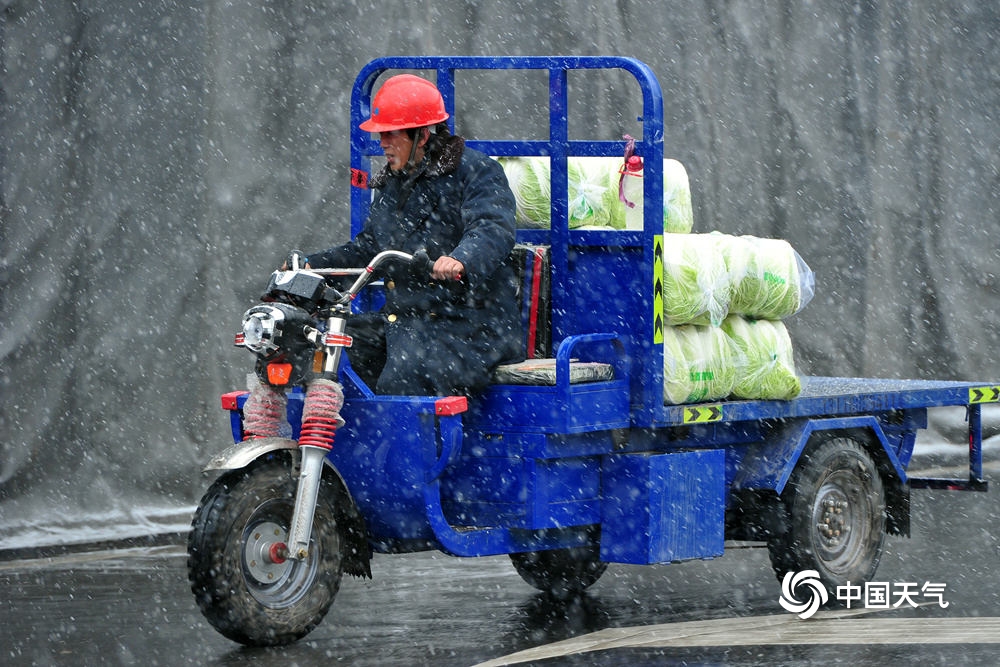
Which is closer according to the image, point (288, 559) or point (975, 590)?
point (288, 559)

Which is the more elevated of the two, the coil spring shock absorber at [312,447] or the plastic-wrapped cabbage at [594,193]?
the plastic-wrapped cabbage at [594,193]

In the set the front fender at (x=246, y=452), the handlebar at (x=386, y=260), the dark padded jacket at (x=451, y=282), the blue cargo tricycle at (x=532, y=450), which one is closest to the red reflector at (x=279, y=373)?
the blue cargo tricycle at (x=532, y=450)

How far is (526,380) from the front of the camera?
712cm

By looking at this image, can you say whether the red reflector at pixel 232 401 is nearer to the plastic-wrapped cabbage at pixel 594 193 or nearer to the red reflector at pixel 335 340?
the red reflector at pixel 335 340

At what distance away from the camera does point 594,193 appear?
786 centimetres

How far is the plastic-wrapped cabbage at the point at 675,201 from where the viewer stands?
8008 mm

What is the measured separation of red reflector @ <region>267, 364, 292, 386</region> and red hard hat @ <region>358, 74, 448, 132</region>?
106cm

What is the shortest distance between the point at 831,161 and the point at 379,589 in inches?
213

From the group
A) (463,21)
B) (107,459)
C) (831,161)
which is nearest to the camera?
(107,459)

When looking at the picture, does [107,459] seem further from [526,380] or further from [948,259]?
[948,259]

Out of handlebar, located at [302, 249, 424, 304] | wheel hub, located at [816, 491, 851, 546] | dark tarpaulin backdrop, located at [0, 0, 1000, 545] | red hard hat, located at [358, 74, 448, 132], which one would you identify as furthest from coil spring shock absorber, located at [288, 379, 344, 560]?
dark tarpaulin backdrop, located at [0, 0, 1000, 545]

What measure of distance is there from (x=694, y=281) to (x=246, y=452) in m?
2.09

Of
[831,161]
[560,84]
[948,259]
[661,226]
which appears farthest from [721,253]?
[948,259]

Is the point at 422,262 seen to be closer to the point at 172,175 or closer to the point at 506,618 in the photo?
the point at 506,618
